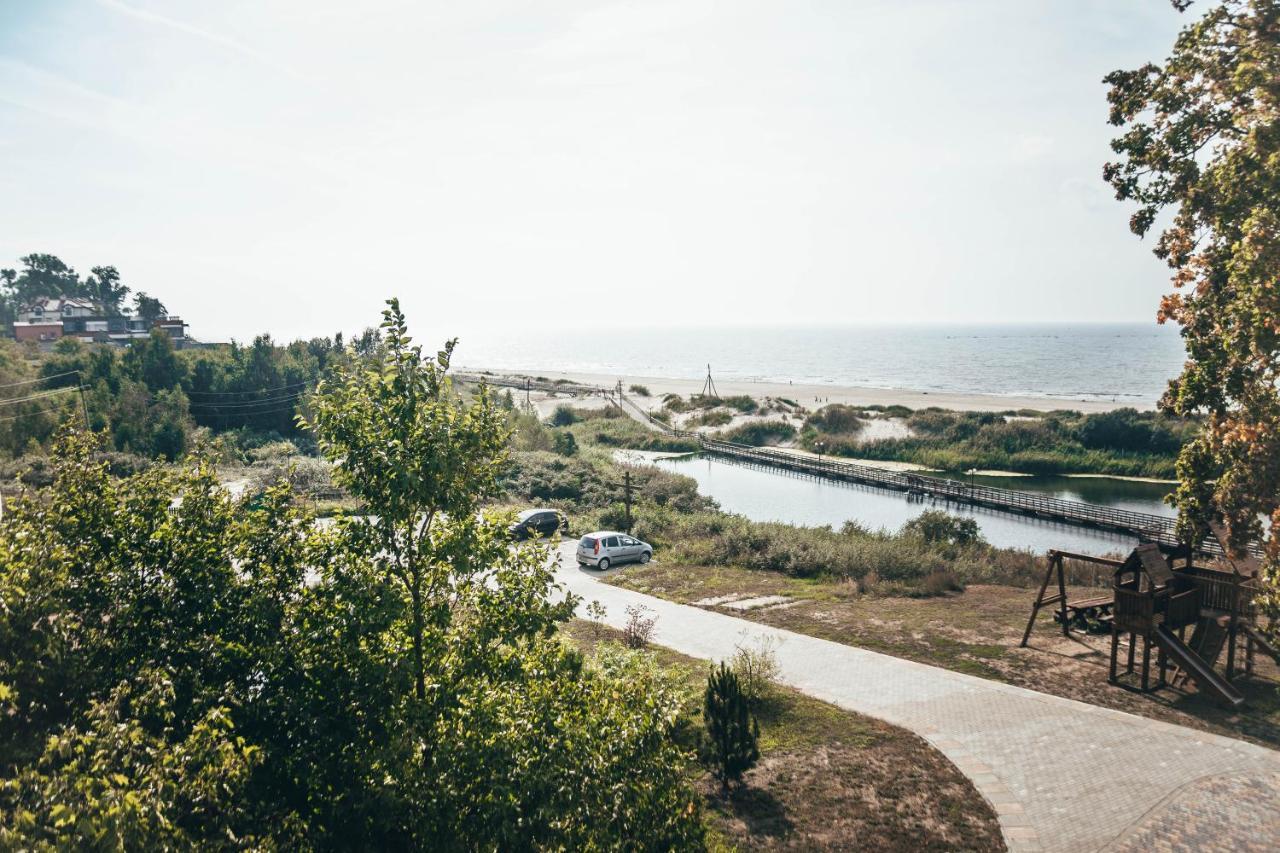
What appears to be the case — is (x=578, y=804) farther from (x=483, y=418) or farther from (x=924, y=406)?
(x=924, y=406)

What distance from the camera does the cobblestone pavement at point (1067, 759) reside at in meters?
10.6

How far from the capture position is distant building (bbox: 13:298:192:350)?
3706 inches


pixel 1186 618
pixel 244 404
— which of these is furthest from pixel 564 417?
pixel 1186 618

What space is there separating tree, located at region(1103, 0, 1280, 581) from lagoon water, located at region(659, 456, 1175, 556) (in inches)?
811

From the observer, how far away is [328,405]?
23.7ft

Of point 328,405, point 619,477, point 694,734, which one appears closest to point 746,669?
point 694,734

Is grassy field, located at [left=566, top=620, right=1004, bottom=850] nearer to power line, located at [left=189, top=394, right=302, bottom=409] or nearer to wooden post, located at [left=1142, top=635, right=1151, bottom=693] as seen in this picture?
wooden post, located at [left=1142, top=635, right=1151, bottom=693]

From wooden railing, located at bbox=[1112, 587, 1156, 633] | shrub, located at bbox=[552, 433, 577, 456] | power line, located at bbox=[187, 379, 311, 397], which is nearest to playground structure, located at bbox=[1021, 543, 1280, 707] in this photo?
wooden railing, located at bbox=[1112, 587, 1156, 633]

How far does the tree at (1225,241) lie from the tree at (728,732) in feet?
24.3

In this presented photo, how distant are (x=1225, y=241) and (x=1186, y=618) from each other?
25.6 ft

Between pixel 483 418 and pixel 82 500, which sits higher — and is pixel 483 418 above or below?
above

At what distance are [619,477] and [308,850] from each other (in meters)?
38.5

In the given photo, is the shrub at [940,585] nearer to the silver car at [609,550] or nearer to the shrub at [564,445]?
the silver car at [609,550]

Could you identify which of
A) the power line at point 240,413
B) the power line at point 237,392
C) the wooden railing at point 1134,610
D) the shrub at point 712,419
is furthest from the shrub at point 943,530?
the power line at point 237,392
